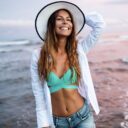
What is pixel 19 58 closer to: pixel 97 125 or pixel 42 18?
pixel 97 125

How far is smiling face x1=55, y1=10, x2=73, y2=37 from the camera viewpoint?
205cm

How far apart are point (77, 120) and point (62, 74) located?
0.25m

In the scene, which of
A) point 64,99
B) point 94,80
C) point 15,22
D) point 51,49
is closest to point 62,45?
point 51,49

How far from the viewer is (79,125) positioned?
206 cm

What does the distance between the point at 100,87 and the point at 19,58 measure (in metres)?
0.77

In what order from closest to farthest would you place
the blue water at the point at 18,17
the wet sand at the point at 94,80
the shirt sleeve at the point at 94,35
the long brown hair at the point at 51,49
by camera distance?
the long brown hair at the point at 51,49 → the shirt sleeve at the point at 94,35 → the wet sand at the point at 94,80 → the blue water at the point at 18,17

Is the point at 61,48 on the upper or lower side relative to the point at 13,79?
upper

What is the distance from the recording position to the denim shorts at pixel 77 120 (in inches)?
80.6

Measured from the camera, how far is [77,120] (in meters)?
2.05

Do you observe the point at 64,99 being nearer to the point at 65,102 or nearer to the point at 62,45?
the point at 65,102

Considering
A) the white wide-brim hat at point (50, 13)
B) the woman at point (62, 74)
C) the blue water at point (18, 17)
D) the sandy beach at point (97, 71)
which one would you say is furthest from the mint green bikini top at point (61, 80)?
the blue water at point (18, 17)

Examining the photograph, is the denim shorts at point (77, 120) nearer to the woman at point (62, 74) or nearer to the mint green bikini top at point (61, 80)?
the woman at point (62, 74)

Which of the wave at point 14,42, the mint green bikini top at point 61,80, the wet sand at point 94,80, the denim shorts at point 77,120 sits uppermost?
the mint green bikini top at point 61,80

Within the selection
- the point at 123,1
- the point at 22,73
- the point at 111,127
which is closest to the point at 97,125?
the point at 111,127
